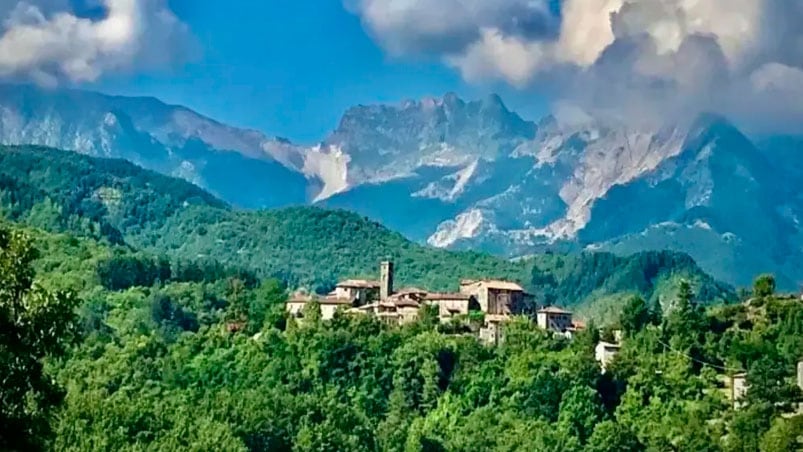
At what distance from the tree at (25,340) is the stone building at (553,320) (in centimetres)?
7293

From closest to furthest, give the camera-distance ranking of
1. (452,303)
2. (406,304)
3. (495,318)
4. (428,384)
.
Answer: (428,384) → (495,318) → (406,304) → (452,303)

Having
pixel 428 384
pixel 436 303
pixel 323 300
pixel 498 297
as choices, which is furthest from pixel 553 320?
pixel 428 384

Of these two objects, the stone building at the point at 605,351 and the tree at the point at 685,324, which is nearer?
the tree at the point at 685,324

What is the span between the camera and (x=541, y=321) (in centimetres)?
9212

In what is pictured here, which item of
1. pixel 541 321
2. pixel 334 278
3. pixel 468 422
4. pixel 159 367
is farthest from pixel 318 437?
pixel 334 278

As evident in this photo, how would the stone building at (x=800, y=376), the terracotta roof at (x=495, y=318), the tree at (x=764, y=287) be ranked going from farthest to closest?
the terracotta roof at (x=495, y=318), the tree at (x=764, y=287), the stone building at (x=800, y=376)

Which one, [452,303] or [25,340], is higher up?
[452,303]

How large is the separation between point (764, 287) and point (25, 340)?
70457mm

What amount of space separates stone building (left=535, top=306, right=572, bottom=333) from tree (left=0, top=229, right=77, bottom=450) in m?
72.9

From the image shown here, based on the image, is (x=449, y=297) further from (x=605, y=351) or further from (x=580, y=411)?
(x=580, y=411)

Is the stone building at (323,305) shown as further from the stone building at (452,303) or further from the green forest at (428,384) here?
the stone building at (452,303)

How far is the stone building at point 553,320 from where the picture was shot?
91.1m

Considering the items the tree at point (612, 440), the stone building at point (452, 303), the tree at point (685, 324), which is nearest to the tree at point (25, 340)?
the tree at point (612, 440)

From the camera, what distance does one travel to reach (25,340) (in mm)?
18125
